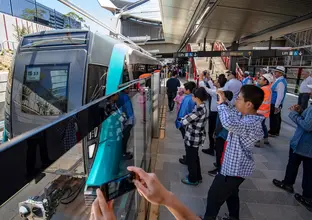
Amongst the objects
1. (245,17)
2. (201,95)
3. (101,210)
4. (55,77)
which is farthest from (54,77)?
(245,17)

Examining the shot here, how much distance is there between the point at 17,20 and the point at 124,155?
16104 mm

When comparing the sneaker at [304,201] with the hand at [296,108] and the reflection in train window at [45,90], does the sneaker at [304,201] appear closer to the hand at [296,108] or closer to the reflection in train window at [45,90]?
the hand at [296,108]

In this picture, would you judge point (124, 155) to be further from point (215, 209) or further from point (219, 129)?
point (219, 129)

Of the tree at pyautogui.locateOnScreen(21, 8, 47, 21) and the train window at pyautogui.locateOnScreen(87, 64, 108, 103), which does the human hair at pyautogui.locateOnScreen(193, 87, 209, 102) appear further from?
the tree at pyautogui.locateOnScreen(21, 8, 47, 21)

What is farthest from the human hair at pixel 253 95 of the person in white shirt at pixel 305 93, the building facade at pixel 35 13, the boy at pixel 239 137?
the building facade at pixel 35 13

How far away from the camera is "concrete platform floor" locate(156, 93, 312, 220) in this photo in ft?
9.41

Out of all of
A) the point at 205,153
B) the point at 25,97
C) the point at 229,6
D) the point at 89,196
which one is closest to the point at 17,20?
the point at 25,97

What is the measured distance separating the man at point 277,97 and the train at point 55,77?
4.10 meters

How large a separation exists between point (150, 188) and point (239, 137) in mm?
1545

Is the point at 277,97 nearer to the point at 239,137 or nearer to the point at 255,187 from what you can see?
the point at 255,187

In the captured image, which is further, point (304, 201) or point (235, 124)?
point (304, 201)

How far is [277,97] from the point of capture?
5.45m

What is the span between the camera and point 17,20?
13.8 m

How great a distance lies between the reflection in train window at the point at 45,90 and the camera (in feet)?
11.1
